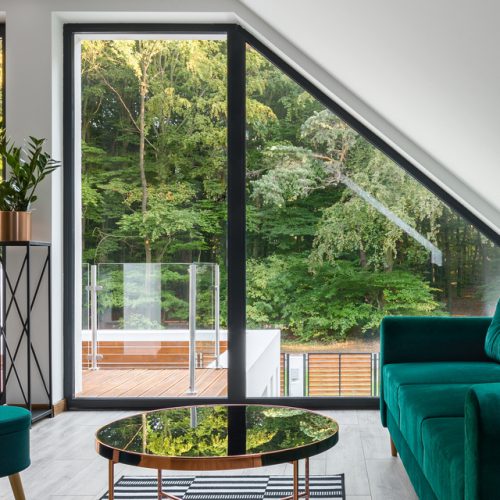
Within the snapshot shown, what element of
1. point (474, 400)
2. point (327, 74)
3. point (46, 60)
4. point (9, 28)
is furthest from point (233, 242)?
point (474, 400)

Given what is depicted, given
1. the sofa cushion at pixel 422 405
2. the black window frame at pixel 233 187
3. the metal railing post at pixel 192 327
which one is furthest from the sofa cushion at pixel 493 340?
the metal railing post at pixel 192 327

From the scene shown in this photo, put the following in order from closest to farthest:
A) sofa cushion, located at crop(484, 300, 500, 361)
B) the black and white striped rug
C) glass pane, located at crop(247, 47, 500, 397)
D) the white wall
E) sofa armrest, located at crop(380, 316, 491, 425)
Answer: the black and white striped rug
sofa cushion, located at crop(484, 300, 500, 361)
sofa armrest, located at crop(380, 316, 491, 425)
the white wall
glass pane, located at crop(247, 47, 500, 397)

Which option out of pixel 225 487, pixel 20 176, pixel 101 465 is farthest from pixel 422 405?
pixel 20 176

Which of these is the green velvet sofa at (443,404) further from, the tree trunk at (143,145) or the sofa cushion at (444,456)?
the tree trunk at (143,145)

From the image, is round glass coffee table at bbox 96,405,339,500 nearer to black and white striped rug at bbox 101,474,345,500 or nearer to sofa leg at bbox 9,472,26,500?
black and white striped rug at bbox 101,474,345,500

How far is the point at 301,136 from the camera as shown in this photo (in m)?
4.94

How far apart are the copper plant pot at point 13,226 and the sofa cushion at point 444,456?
280cm

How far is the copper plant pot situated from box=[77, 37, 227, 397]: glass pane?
689 millimetres

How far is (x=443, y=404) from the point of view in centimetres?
263

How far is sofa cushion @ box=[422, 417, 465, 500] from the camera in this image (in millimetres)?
1839

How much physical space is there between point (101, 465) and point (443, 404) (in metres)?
1.77

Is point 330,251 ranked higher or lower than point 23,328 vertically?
higher

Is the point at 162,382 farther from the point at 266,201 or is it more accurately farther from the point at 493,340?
the point at 493,340

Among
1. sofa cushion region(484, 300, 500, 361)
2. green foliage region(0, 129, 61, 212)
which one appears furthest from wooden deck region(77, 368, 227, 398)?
sofa cushion region(484, 300, 500, 361)
